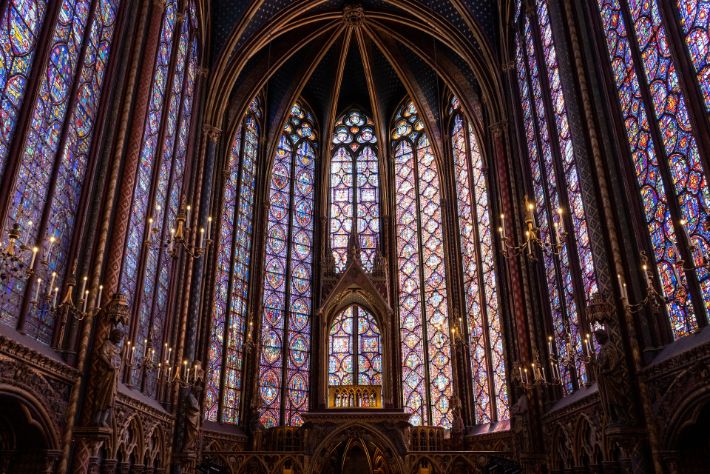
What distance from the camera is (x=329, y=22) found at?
26859 mm

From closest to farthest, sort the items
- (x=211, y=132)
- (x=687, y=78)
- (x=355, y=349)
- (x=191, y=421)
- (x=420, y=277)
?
1. (x=687, y=78)
2. (x=191, y=421)
3. (x=211, y=132)
4. (x=355, y=349)
5. (x=420, y=277)

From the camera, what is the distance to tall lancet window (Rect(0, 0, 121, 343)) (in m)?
10.5

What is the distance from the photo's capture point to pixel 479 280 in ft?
77.0

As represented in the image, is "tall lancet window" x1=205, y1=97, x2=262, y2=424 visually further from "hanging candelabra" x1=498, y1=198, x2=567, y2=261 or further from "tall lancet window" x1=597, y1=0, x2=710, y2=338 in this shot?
"tall lancet window" x1=597, y1=0, x2=710, y2=338

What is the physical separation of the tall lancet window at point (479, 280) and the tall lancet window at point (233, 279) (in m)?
8.79

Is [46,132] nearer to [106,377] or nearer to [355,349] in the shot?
[106,377]

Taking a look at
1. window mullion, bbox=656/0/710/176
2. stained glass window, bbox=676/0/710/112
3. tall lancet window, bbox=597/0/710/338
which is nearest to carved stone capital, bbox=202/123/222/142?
tall lancet window, bbox=597/0/710/338

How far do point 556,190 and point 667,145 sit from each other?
5083 millimetres

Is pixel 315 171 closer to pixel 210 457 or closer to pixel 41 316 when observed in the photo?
pixel 210 457

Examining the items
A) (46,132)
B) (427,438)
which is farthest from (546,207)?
(46,132)

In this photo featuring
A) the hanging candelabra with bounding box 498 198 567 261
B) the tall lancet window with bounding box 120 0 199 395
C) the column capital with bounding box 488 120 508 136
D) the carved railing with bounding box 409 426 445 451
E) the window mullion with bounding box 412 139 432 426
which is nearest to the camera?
the hanging candelabra with bounding box 498 198 567 261

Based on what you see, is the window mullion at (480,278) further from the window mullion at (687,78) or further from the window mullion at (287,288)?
the window mullion at (687,78)

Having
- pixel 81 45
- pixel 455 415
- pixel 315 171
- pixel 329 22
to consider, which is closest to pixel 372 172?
pixel 315 171

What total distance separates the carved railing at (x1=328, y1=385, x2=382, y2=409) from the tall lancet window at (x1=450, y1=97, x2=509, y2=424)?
3969mm
